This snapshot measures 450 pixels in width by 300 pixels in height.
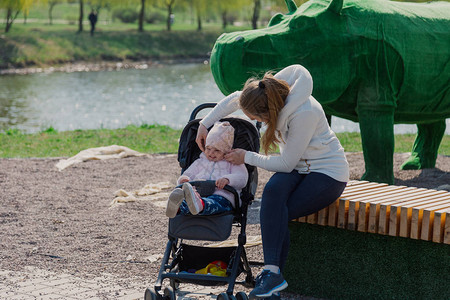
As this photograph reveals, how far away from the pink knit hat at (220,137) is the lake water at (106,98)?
39.3 feet

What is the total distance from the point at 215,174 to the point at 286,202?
0.65m

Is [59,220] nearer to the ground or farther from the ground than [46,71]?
farther from the ground

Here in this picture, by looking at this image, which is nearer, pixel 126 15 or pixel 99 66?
pixel 99 66

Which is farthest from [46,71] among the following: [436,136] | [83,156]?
[436,136]

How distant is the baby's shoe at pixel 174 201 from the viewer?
4.27m

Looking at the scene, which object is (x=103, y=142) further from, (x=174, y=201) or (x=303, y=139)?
(x=303, y=139)

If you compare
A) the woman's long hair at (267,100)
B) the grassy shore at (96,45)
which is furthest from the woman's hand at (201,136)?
the grassy shore at (96,45)

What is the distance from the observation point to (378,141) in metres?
7.36

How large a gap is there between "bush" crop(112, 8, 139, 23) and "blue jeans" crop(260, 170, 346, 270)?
194 feet

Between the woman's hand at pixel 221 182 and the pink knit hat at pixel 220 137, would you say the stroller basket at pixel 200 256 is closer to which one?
the woman's hand at pixel 221 182

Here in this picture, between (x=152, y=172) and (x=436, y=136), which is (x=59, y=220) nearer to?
(x=152, y=172)

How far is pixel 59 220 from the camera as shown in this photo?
281 inches

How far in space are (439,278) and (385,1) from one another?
14.4 ft

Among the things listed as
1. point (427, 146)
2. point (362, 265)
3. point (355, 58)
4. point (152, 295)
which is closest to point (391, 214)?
point (362, 265)
